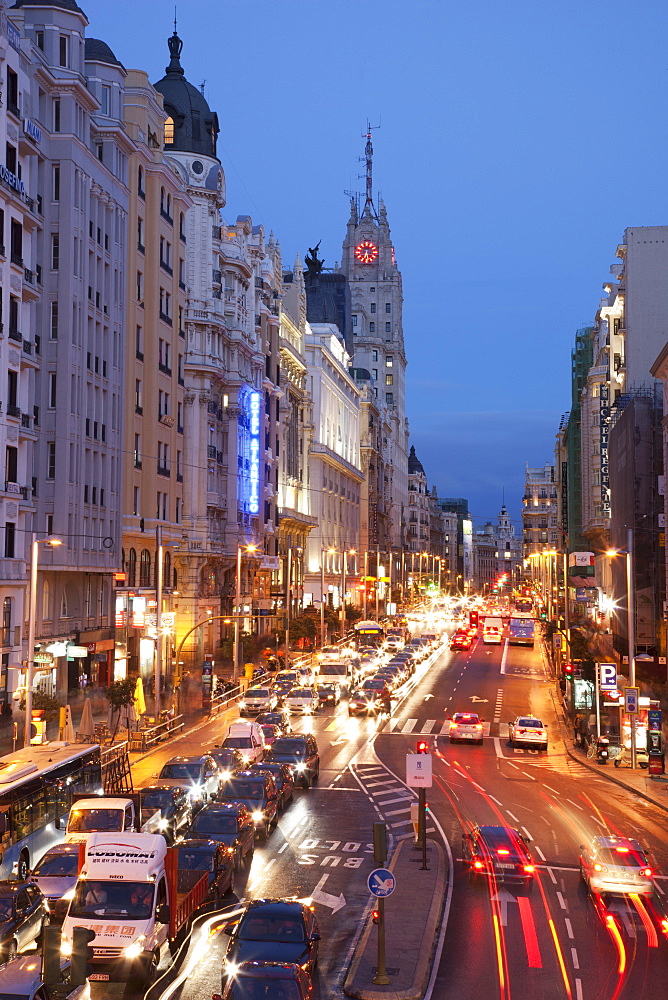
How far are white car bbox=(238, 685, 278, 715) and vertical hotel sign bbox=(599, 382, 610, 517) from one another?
46976 millimetres

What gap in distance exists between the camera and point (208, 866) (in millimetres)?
25094

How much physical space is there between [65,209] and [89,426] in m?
10.6

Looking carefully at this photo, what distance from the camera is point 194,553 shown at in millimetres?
79562

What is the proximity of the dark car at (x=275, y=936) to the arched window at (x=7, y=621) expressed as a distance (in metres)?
31.7

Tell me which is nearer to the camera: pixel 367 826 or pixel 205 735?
pixel 367 826

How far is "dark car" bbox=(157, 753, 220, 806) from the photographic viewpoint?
35.2 meters

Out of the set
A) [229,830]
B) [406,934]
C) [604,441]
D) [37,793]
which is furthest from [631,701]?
Answer: [604,441]

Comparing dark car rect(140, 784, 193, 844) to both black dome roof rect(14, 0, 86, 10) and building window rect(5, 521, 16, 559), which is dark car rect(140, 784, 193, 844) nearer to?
building window rect(5, 521, 16, 559)

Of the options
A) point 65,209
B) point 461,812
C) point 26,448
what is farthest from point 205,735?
point 65,209

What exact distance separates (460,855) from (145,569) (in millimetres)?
43439

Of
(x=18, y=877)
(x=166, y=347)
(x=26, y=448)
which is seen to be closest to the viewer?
(x=18, y=877)

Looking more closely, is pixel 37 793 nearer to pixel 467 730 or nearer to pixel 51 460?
pixel 467 730

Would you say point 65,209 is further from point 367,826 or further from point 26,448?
point 367,826

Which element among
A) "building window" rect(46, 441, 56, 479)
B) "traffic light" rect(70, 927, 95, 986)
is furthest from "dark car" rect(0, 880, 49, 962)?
"building window" rect(46, 441, 56, 479)
